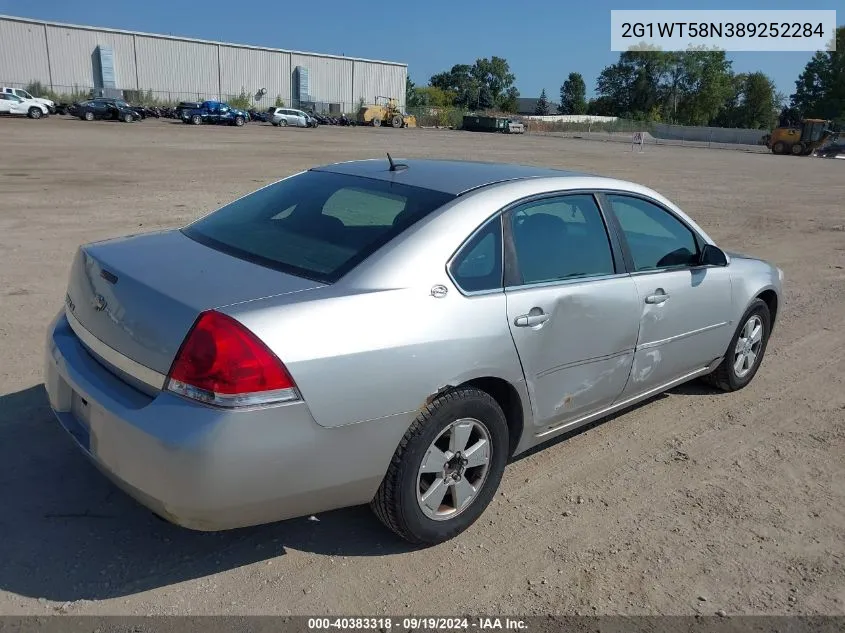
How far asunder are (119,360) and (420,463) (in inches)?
49.5

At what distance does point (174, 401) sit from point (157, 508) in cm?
Answer: 42

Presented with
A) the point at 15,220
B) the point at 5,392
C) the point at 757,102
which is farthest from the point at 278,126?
the point at 757,102

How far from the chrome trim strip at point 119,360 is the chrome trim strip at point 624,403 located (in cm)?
183

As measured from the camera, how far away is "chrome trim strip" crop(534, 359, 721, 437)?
371cm

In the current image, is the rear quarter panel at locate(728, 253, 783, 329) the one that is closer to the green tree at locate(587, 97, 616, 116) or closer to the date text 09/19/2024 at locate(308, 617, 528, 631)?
the date text 09/19/2024 at locate(308, 617, 528, 631)

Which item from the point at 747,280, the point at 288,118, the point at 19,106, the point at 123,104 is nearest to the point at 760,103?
the point at 288,118

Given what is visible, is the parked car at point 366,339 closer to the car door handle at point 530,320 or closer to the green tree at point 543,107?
the car door handle at point 530,320

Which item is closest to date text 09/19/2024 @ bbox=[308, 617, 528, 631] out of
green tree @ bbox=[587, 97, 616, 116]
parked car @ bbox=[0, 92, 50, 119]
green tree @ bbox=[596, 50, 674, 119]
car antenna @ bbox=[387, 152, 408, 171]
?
car antenna @ bbox=[387, 152, 408, 171]

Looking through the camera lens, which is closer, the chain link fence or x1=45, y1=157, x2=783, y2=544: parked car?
x1=45, y1=157, x2=783, y2=544: parked car

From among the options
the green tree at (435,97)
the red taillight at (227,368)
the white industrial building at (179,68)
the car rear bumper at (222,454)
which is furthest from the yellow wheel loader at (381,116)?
the red taillight at (227,368)

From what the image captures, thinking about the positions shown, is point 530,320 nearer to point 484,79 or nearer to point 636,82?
point 636,82

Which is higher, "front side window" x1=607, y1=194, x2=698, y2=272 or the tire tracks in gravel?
"front side window" x1=607, y1=194, x2=698, y2=272

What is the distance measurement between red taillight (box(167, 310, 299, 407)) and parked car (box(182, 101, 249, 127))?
2158 inches

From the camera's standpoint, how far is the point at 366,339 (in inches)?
107
